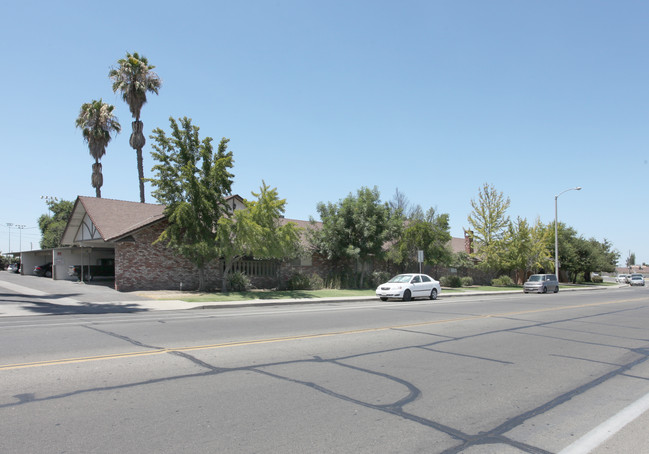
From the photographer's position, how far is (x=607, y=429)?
527 centimetres

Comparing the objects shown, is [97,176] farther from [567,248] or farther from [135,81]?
[567,248]

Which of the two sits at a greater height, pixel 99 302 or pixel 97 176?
pixel 97 176

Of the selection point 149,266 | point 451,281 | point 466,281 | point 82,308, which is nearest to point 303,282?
point 149,266

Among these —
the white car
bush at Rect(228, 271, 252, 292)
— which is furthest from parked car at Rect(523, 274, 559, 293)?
bush at Rect(228, 271, 252, 292)

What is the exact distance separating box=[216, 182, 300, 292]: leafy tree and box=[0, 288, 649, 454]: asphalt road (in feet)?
36.8

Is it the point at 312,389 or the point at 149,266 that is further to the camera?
the point at 149,266

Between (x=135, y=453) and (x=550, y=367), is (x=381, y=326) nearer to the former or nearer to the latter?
(x=550, y=367)

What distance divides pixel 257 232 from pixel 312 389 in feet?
55.0

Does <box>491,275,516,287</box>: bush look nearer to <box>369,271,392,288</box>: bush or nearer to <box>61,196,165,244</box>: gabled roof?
<box>369,271,392,288</box>: bush

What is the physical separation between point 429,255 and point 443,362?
26550mm

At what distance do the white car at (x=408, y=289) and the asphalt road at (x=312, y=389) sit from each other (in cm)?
1142

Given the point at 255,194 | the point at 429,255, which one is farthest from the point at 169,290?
the point at 429,255

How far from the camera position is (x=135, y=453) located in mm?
4285

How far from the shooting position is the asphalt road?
186 inches
